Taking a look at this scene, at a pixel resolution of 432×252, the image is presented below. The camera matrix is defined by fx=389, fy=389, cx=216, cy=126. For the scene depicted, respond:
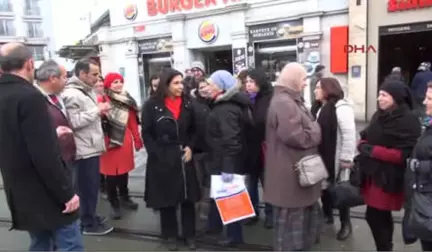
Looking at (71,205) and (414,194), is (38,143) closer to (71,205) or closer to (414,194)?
(71,205)

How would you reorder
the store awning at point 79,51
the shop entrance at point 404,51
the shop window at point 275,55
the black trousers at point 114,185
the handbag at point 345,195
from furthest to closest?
the store awning at point 79,51
the shop window at point 275,55
the shop entrance at point 404,51
the black trousers at point 114,185
the handbag at point 345,195

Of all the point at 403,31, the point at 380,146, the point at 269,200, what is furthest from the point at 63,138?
the point at 403,31

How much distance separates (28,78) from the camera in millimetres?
2564

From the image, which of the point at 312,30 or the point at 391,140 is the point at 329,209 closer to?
the point at 391,140

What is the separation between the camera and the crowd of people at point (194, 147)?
2527mm

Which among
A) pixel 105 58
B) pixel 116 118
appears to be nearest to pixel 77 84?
pixel 116 118

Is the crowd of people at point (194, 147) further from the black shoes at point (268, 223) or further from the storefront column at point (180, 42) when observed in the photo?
the storefront column at point (180, 42)

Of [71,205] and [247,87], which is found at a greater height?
A: [247,87]

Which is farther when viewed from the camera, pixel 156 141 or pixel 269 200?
pixel 156 141

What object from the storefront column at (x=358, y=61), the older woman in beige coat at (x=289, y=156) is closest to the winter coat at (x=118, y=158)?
the older woman in beige coat at (x=289, y=156)

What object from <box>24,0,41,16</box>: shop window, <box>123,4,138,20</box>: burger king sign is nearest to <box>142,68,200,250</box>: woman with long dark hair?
<box>123,4,138,20</box>: burger king sign

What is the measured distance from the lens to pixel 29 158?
8.18ft

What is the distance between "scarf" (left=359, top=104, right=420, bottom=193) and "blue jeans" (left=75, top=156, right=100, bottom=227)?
2727 millimetres

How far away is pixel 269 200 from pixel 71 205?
1.48 m
